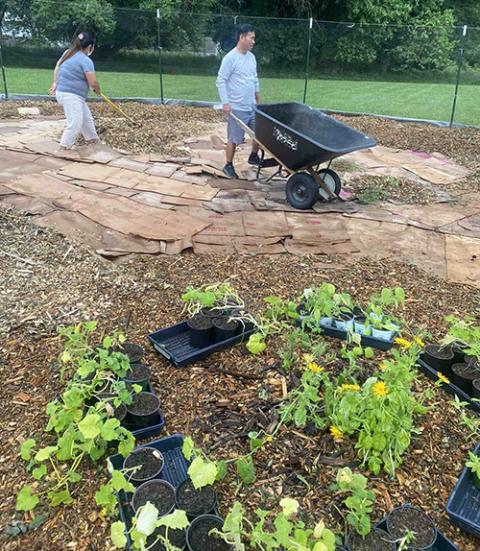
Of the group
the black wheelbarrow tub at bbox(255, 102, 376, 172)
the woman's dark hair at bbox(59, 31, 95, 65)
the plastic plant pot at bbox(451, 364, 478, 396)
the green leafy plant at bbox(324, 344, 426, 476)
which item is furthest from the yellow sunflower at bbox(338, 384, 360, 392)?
the woman's dark hair at bbox(59, 31, 95, 65)

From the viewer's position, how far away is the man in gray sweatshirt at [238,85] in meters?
5.59

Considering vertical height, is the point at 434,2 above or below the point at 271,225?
above

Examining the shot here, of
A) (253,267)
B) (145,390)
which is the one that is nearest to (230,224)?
(253,267)

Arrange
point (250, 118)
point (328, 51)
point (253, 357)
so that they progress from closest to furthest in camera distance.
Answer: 1. point (253, 357)
2. point (250, 118)
3. point (328, 51)

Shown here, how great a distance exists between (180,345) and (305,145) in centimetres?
267

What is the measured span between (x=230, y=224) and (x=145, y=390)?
2.42 meters

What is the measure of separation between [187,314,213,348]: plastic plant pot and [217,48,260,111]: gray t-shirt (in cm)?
343

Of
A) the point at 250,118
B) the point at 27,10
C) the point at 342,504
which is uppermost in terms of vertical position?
the point at 27,10

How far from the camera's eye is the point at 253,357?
9.28ft

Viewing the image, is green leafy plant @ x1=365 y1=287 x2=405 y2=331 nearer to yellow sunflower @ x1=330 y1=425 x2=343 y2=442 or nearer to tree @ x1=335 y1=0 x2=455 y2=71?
yellow sunflower @ x1=330 y1=425 x2=343 y2=442

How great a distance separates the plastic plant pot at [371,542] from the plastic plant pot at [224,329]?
1306mm

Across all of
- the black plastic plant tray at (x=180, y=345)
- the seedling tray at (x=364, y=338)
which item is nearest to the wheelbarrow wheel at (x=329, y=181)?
the seedling tray at (x=364, y=338)

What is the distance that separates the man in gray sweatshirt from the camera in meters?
5.59

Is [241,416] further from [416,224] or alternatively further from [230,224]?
[416,224]
